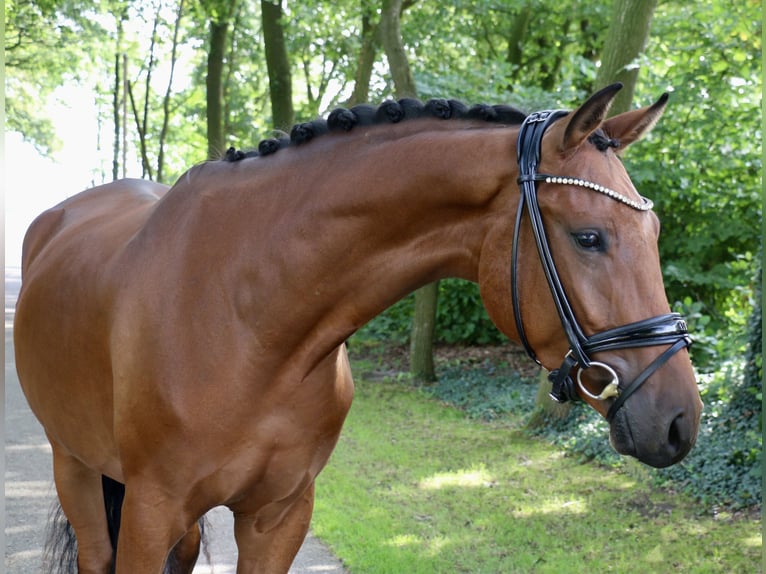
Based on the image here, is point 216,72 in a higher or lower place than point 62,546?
higher

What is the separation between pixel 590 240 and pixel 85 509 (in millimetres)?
2485

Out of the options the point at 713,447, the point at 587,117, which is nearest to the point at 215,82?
the point at 713,447

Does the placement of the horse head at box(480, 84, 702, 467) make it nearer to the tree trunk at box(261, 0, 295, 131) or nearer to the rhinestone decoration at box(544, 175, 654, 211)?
the rhinestone decoration at box(544, 175, 654, 211)

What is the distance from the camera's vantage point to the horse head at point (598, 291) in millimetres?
1743

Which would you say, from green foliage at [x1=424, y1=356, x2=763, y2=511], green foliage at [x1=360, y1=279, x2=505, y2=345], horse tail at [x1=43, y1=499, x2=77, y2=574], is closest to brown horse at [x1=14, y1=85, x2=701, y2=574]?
horse tail at [x1=43, y1=499, x2=77, y2=574]

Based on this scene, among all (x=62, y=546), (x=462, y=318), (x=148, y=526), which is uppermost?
(x=148, y=526)

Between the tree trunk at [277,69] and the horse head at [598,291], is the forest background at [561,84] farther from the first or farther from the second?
the horse head at [598,291]

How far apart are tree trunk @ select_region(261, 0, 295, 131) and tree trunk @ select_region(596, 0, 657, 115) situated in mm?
6230

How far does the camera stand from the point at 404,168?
211 centimetres

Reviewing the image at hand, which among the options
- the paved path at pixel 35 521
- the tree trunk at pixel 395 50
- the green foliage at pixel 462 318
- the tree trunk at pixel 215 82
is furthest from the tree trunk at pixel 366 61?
the paved path at pixel 35 521

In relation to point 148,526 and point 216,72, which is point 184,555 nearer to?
point 148,526

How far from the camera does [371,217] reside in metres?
2.15

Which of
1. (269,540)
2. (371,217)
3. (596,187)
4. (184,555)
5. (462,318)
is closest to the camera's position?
(596,187)

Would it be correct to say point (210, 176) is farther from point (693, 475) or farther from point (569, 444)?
point (569, 444)
